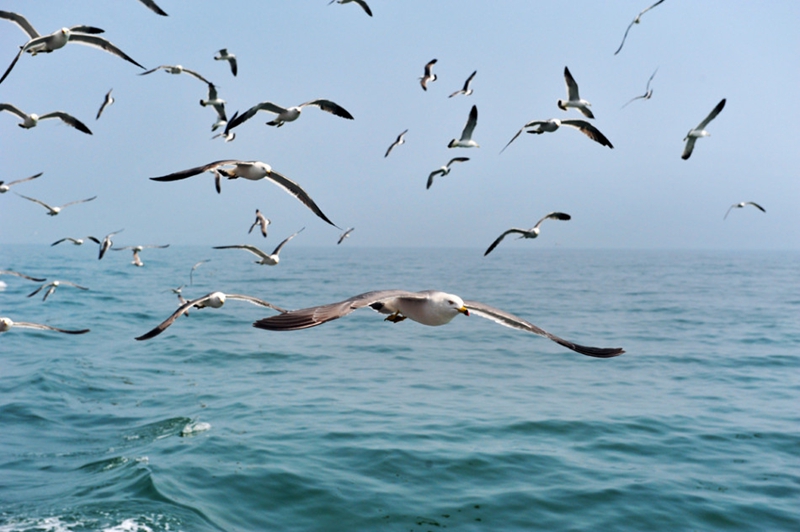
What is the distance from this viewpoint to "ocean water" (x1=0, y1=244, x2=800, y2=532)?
11.4 metres

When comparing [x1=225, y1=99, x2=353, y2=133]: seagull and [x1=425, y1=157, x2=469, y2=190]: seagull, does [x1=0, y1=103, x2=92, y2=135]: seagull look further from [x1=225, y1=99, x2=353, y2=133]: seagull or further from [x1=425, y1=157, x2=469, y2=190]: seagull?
[x1=425, y1=157, x2=469, y2=190]: seagull

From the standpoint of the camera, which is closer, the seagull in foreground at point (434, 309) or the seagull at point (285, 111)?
the seagull in foreground at point (434, 309)

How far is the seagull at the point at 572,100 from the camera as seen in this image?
19266mm

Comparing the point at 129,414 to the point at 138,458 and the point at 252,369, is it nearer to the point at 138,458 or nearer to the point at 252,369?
the point at 138,458

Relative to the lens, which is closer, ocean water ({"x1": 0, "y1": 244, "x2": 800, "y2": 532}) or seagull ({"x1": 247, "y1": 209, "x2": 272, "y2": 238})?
ocean water ({"x1": 0, "y1": 244, "x2": 800, "y2": 532})

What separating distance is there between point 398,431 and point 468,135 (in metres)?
10.1

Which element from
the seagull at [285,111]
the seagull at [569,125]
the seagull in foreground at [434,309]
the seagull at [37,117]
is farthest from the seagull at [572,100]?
the seagull at [37,117]

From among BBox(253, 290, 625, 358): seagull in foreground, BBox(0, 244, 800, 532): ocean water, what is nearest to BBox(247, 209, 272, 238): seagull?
BBox(0, 244, 800, 532): ocean water

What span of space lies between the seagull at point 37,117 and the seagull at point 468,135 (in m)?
10.3

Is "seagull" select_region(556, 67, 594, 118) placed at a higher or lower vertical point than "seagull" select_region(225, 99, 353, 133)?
higher

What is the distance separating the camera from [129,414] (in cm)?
1702

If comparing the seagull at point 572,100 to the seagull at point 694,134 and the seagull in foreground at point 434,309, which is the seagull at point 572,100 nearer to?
the seagull at point 694,134

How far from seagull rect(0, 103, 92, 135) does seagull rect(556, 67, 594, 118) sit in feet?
40.5

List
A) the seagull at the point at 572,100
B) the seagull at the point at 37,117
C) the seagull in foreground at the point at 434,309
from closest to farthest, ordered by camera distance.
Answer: the seagull in foreground at the point at 434,309, the seagull at the point at 37,117, the seagull at the point at 572,100
